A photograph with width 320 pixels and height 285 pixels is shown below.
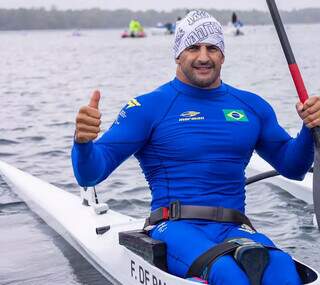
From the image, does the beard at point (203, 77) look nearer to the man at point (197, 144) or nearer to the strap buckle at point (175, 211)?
the man at point (197, 144)

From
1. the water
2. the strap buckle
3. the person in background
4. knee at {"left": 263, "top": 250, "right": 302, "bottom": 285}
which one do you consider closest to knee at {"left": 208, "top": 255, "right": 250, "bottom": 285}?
knee at {"left": 263, "top": 250, "right": 302, "bottom": 285}

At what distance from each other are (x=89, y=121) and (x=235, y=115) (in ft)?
3.29

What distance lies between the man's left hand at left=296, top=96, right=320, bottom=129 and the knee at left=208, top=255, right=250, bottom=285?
87cm

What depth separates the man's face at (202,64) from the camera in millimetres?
4309

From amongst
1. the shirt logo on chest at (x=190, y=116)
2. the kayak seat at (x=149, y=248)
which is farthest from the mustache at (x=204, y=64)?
the kayak seat at (x=149, y=248)

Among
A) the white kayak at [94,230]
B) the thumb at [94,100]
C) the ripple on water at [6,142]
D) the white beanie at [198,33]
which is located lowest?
the ripple on water at [6,142]

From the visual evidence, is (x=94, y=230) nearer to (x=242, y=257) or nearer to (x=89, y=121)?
(x=89, y=121)

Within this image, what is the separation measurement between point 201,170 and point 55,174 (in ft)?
19.6

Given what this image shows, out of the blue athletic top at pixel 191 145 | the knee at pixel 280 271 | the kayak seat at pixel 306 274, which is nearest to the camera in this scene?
the knee at pixel 280 271

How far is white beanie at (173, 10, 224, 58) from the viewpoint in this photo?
4.36 m

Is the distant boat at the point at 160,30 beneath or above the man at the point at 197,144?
beneath

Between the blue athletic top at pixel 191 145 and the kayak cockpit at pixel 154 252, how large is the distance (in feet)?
0.78

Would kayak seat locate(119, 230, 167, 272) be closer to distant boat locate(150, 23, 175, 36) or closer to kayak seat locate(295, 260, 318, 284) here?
kayak seat locate(295, 260, 318, 284)

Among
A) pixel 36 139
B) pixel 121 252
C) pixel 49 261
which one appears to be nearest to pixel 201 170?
pixel 121 252
